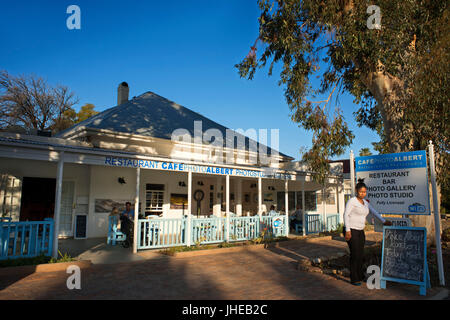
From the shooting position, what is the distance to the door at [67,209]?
11.4 metres

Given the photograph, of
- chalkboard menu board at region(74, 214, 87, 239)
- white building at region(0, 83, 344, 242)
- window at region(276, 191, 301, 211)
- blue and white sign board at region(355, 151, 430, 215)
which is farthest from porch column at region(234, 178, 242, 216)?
blue and white sign board at region(355, 151, 430, 215)

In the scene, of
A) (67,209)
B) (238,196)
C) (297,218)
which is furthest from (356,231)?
(238,196)

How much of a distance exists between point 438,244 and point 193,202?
10.5 m

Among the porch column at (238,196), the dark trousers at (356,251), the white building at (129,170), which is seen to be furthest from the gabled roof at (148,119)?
the dark trousers at (356,251)

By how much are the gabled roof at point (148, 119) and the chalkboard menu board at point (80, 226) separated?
3281 millimetres

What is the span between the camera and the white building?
9.03 meters

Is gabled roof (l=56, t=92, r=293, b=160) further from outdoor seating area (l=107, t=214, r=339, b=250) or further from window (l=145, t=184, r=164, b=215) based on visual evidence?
outdoor seating area (l=107, t=214, r=339, b=250)

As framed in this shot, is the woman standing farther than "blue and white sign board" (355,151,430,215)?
No

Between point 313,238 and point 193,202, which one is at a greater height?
point 193,202

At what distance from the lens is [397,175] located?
21.9ft

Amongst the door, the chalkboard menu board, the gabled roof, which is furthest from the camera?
the gabled roof

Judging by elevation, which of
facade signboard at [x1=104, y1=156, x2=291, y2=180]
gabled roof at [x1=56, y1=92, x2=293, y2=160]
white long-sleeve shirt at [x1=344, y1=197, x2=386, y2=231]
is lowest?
white long-sleeve shirt at [x1=344, y1=197, x2=386, y2=231]
